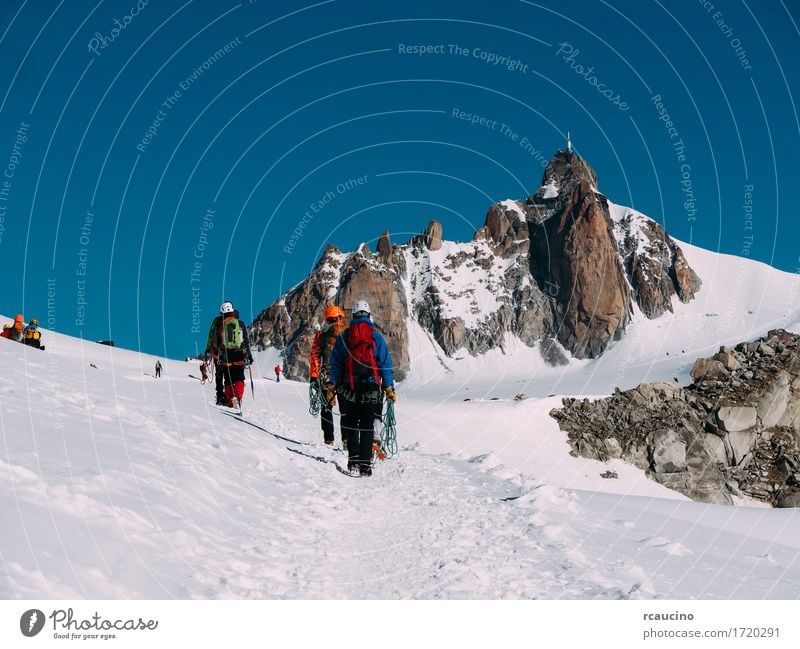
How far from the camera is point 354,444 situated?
10.6 meters

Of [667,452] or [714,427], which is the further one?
[714,427]

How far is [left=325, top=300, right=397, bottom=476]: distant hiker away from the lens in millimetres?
10609

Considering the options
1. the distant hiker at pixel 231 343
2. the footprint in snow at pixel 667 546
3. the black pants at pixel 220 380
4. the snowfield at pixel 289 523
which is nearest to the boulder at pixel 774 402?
the snowfield at pixel 289 523

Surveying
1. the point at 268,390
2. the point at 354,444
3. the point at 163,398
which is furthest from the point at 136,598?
the point at 268,390

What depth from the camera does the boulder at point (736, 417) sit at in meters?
34.1

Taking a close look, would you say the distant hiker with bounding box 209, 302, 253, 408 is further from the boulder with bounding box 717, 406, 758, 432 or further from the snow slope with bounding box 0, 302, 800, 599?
the boulder with bounding box 717, 406, 758, 432

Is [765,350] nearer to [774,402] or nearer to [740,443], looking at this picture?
[774,402]

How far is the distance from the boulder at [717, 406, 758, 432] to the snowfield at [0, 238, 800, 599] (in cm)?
2475

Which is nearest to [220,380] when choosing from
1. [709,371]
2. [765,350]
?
[709,371]

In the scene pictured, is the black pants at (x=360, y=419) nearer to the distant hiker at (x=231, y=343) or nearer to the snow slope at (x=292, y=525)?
the snow slope at (x=292, y=525)

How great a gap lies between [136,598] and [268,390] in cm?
2430

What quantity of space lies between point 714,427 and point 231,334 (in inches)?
1132

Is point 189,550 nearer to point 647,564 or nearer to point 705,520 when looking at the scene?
point 647,564

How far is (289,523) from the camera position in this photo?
7.07 m
